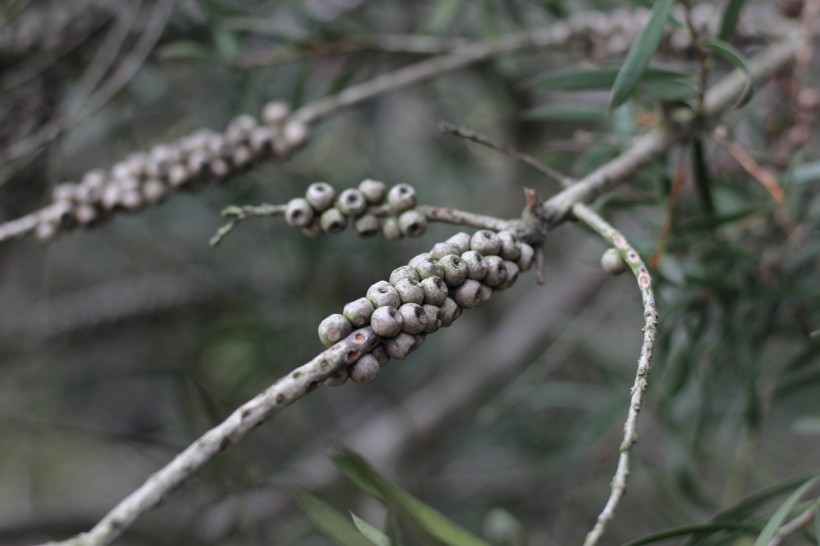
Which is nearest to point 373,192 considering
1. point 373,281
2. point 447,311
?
point 447,311

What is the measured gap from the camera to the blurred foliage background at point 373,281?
669 millimetres

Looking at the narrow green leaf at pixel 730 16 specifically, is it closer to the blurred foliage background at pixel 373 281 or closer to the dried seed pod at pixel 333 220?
the blurred foliage background at pixel 373 281

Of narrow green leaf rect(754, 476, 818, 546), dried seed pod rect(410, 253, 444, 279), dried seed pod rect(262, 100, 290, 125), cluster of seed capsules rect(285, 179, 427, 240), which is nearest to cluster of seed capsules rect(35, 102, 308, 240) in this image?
dried seed pod rect(262, 100, 290, 125)

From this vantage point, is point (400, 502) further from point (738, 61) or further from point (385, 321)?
point (738, 61)

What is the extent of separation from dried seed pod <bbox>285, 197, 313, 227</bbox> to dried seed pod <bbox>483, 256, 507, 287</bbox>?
0.38 ft

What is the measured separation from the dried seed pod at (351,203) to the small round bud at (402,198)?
18 millimetres

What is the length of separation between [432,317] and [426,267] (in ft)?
0.09

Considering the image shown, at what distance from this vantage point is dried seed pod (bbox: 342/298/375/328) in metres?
0.35

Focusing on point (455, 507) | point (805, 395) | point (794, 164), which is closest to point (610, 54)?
point (794, 164)

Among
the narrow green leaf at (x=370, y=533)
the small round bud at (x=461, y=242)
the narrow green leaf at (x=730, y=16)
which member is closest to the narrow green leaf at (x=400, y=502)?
the narrow green leaf at (x=370, y=533)

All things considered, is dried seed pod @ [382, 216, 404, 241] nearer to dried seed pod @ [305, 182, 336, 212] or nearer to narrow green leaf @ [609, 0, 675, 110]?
dried seed pod @ [305, 182, 336, 212]

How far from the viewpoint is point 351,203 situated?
0.46 metres

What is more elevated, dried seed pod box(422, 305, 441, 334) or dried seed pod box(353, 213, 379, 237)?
dried seed pod box(353, 213, 379, 237)

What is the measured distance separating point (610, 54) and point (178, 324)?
89 cm
